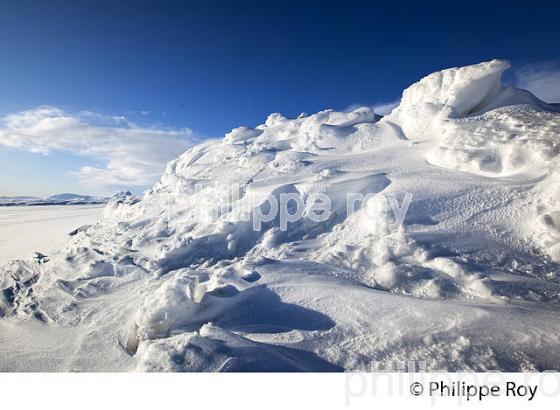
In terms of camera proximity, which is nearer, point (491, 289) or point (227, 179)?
point (491, 289)

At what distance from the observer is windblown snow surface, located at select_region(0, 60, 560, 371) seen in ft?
8.59

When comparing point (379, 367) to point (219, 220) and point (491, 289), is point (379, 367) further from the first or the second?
point (219, 220)

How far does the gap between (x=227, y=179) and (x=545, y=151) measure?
5.31 meters

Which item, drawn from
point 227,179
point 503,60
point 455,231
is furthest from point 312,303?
point 503,60

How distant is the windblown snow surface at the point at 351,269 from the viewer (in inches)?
103

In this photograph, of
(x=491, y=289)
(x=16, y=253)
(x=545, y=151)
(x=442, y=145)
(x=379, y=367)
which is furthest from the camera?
(x=16, y=253)

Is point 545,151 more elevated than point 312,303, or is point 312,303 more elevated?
point 545,151

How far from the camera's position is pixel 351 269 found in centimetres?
371

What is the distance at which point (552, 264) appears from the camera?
10.9 ft

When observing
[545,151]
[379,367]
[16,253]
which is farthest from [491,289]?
[16,253]

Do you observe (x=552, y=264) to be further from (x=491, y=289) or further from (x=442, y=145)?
(x=442, y=145)

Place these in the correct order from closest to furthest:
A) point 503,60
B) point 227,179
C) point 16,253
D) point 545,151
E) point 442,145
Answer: point 545,151 → point 442,145 → point 503,60 → point 227,179 → point 16,253

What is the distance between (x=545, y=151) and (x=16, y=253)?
34.4ft
